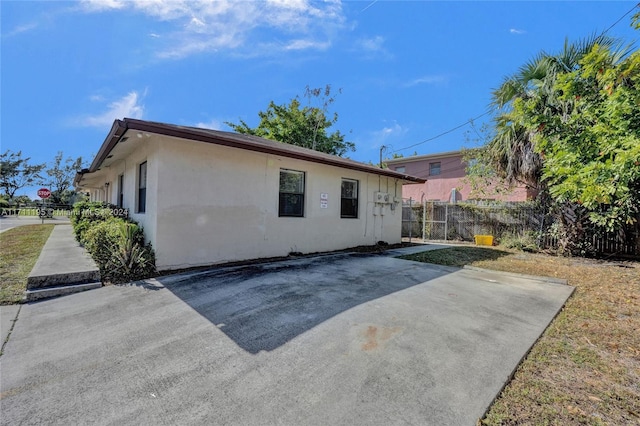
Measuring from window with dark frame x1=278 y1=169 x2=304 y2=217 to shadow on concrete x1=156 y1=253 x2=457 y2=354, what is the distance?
1411 mm

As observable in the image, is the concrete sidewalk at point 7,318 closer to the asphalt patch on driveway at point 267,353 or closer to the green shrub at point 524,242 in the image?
the asphalt patch on driveway at point 267,353

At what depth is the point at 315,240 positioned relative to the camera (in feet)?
27.8

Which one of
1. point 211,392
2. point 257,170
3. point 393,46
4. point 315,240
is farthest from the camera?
point 393,46

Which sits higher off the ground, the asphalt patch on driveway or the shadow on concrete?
the shadow on concrete

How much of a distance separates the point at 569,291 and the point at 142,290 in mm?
7314

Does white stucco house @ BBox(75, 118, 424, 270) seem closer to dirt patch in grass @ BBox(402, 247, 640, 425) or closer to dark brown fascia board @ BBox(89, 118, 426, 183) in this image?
dark brown fascia board @ BBox(89, 118, 426, 183)

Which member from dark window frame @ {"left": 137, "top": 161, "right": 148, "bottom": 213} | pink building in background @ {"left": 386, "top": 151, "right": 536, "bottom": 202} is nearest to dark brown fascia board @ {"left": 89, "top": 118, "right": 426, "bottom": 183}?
dark window frame @ {"left": 137, "top": 161, "right": 148, "bottom": 213}

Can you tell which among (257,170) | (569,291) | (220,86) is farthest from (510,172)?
(220,86)

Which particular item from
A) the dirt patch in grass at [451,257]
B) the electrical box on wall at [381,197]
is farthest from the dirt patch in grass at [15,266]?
the electrical box on wall at [381,197]

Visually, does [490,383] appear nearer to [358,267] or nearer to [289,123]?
[358,267]

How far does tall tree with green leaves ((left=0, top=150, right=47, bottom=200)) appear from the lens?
40.1m

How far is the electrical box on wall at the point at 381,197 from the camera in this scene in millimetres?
10141

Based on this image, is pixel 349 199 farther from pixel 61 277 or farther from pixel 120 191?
pixel 120 191

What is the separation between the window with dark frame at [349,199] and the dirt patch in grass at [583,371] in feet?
19.2
